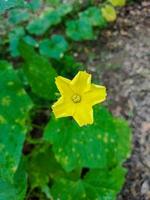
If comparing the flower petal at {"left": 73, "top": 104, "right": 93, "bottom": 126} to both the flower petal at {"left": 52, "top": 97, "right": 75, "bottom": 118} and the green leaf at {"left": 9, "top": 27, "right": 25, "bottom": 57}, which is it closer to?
the flower petal at {"left": 52, "top": 97, "right": 75, "bottom": 118}

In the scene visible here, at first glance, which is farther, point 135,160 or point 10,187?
point 135,160

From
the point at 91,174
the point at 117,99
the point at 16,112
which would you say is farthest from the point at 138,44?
the point at 16,112

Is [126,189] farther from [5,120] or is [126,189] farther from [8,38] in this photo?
[8,38]

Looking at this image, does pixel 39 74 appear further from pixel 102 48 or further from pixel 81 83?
pixel 102 48

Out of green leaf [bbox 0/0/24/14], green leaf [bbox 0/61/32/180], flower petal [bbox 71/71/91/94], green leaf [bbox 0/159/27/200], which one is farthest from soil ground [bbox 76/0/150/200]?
green leaf [bbox 0/0/24/14]

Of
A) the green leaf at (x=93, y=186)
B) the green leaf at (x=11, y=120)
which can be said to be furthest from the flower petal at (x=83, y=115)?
the green leaf at (x=93, y=186)
